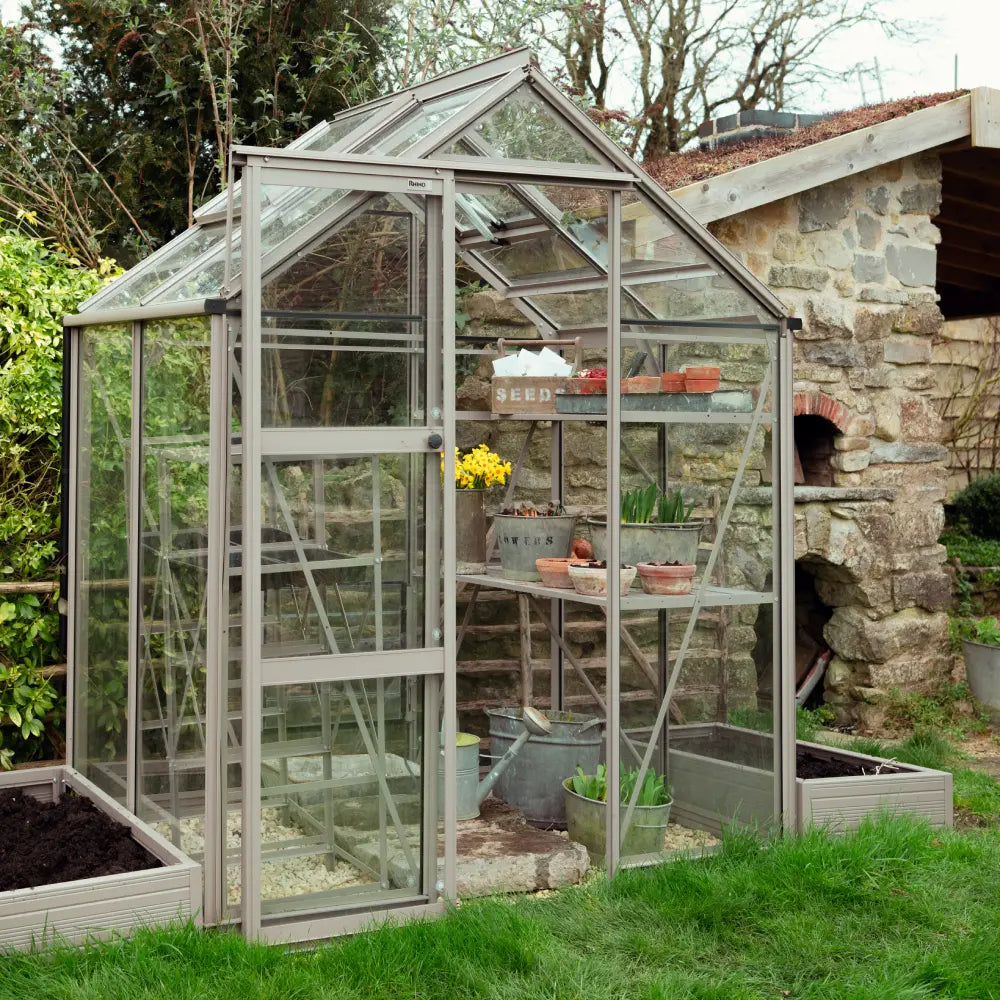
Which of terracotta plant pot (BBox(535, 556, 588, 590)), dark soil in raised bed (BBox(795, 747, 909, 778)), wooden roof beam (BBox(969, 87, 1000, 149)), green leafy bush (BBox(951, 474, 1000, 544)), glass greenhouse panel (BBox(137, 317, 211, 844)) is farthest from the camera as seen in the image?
green leafy bush (BBox(951, 474, 1000, 544))

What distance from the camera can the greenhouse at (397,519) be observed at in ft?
13.4

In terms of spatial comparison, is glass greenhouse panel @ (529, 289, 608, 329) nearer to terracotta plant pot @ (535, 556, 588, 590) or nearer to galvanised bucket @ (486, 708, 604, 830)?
terracotta plant pot @ (535, 556, 588, 590)

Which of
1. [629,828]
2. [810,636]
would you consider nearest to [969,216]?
[810,636]

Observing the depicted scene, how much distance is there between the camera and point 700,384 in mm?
4855

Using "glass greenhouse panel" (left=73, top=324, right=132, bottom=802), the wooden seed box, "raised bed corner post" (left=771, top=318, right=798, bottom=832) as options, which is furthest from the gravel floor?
the wooden seed box

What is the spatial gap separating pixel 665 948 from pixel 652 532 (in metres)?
1.48

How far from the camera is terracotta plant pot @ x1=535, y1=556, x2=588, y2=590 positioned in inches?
193

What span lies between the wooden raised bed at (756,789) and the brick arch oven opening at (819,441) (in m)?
2.44

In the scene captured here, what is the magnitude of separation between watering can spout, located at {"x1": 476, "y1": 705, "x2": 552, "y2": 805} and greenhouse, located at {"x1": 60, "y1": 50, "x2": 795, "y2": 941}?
0.03m

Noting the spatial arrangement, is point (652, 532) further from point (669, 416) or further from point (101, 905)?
point (101, 905)

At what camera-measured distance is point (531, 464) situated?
654cm

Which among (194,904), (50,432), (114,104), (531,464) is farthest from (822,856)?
(114,104)

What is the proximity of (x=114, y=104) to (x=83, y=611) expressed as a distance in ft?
14.0

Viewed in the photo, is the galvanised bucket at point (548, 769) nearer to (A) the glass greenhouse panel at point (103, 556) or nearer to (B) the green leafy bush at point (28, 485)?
(A) the glass greenhouse panel at point (103, 556)
